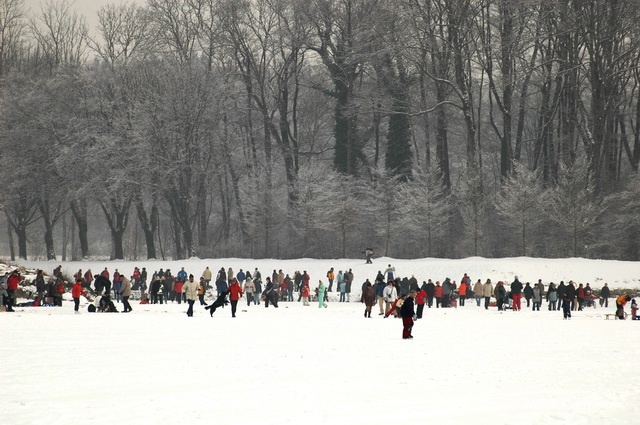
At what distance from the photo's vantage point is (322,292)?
38.4 meters

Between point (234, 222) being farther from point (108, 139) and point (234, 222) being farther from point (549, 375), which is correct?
point (549, 375)

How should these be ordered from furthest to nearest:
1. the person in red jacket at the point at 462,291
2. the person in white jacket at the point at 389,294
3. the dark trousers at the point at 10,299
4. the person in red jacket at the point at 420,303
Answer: the person in red jacket at the point at 462,291 < the dark trousers at the point at 10,299 < the person in white jacket at the point at 389,294 < the person in red jacket at the point at 420,303

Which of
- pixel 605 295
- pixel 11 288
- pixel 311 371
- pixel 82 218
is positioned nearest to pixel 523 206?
pixel 605 295

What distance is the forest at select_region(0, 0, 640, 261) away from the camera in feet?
169

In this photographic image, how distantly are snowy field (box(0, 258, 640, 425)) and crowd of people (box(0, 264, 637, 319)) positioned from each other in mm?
2840

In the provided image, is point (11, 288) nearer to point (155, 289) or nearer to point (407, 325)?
point (155, 289)

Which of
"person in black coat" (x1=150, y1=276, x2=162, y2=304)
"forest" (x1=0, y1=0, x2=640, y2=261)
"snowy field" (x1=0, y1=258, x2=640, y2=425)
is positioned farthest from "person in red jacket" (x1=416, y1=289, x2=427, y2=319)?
"forest" (x1=0, y1=0, x2=640, y2=261)

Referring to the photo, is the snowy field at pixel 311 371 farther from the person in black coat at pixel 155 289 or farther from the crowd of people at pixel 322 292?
the person in black coat at pixel 155 289

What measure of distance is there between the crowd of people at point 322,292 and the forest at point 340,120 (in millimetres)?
8544

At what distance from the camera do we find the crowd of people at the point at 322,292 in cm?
3123

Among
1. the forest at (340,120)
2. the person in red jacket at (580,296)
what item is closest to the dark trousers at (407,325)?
the person in red jacket at (580,296)

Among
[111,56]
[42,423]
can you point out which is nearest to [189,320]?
[42,423]

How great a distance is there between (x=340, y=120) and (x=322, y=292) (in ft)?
86.1

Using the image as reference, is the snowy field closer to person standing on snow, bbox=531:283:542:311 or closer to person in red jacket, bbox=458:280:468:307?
person standing on snow, bbox=531:283:542:311
